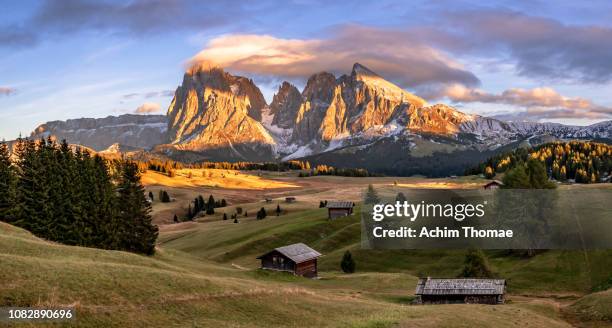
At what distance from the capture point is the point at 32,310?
28578 mm

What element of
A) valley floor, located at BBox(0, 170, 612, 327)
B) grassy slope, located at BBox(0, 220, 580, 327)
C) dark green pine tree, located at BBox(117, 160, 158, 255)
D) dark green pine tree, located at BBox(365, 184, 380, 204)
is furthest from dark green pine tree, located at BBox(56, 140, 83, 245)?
dark green pine tree, located at BBox(365, 184, 380, 204)

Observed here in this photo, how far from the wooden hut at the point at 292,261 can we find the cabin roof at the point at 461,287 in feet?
71.4

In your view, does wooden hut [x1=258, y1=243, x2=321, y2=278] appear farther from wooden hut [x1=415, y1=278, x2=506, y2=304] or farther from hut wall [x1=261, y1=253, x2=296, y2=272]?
wooden hut [x1=415, y1=278, x2=506, y2=304]

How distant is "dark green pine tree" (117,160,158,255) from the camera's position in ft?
242

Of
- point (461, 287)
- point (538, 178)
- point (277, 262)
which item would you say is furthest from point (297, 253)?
point (538, 178)

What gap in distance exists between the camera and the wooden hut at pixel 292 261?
77688mm

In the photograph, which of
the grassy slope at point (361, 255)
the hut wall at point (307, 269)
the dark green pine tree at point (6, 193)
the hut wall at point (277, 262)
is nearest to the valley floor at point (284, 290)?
the grassy slope at point (361, 255)

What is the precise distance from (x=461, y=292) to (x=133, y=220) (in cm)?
4403

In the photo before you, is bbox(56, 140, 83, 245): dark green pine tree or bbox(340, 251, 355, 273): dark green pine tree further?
bbox(340, 251, 355, 273): dark green pine tree

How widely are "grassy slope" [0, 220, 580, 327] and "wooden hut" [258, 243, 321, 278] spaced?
27.8m

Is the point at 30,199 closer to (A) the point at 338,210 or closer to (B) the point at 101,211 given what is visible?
(B) the point at 101,211

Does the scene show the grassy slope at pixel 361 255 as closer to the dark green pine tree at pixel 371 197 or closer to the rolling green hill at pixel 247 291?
the rolling green hill at pixel 247 291

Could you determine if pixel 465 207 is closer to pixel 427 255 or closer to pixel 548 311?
pixel 427 255

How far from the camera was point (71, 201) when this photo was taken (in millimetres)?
68688
